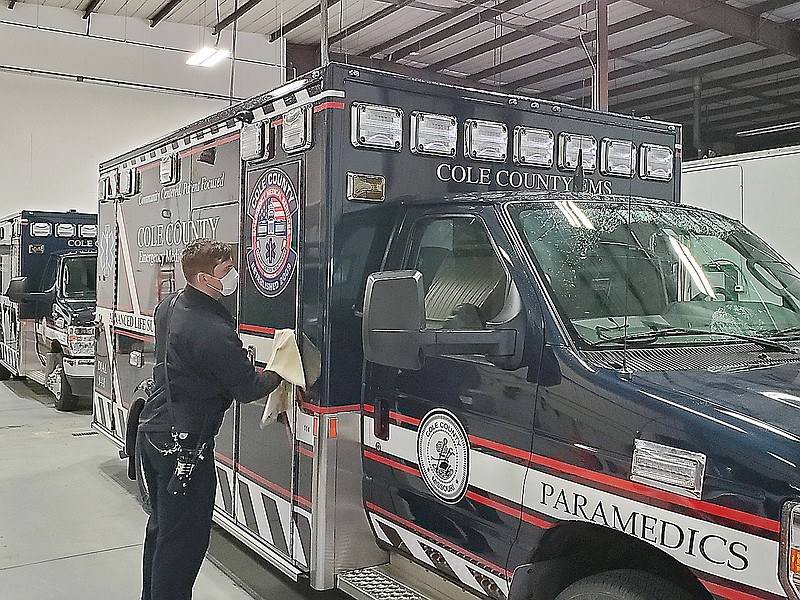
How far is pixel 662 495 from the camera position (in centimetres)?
253

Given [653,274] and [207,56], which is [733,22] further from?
[653,274]

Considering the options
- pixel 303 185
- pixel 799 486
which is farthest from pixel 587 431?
pixel 303 185

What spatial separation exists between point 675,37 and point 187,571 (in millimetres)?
12992

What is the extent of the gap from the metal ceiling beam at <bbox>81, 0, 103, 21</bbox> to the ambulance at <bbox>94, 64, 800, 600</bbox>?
1137cm

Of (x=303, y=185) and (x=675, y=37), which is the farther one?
(x=675, y=37)

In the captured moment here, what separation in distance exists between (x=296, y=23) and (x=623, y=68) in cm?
593

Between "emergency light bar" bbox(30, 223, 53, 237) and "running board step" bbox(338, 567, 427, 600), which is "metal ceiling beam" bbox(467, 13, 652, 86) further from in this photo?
"running board step" bbox(338, 567, 427, 600)

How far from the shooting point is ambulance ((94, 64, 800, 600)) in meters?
2.56

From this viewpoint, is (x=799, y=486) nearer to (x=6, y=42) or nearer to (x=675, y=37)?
(x=675, y=37)

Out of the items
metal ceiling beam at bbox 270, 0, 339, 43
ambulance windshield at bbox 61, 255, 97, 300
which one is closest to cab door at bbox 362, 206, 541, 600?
ambulance windshield at bbox 61, 255, 97, 300

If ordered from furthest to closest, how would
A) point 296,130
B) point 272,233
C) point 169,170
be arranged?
point 169,170, point 272,233, point 296,130

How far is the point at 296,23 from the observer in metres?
15.9

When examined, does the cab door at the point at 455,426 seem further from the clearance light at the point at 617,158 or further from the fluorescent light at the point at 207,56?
the fluorescent light at the point at 207,56

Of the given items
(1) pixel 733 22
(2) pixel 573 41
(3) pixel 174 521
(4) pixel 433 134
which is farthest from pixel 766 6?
(3) pixel 174 521
